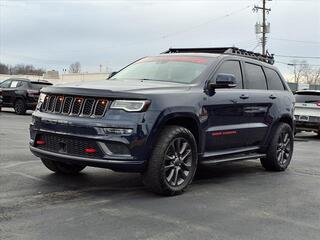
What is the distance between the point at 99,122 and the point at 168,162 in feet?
3.38

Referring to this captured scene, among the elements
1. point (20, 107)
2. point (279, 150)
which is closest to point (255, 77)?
point (279, 150)

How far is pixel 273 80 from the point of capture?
9141 millimetres

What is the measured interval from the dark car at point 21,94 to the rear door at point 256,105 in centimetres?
1635

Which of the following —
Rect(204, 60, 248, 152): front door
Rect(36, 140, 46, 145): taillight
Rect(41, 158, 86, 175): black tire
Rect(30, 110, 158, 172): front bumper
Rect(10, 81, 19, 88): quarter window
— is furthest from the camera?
Rect(10, 81, 19, 88): quarter window

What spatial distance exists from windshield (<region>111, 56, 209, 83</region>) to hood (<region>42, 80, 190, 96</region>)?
337mm

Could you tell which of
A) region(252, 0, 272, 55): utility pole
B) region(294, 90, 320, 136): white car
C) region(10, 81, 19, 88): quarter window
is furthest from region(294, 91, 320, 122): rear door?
region(252, 0, 272, 55): utility pole

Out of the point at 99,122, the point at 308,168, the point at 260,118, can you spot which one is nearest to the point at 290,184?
the point at 260,118

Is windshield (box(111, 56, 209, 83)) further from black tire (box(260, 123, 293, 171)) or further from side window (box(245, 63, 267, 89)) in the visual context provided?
black tire (box(260, 123, 293, 171))

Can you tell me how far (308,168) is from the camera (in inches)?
376

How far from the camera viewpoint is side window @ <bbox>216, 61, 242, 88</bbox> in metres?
7.63

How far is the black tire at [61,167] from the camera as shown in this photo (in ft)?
24.3

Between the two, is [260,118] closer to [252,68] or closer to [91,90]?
[252,68]

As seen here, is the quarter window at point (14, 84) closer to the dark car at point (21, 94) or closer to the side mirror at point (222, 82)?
the dark car at point (21, 94)

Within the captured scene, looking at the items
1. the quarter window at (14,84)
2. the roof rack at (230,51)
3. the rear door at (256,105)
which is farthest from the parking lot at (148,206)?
the quarter window at (14,84)
